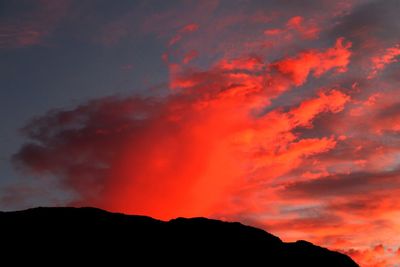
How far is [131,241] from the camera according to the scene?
66.2 ft

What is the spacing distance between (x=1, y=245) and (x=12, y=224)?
133 centimetres

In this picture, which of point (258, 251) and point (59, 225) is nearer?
point (59, 225)

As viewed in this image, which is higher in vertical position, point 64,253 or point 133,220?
point 133,220

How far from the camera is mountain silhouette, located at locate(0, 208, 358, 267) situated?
62.3 ft

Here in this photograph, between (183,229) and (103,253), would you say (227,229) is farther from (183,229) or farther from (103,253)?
(103,253)

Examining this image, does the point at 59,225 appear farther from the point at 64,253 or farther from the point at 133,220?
the point at 133,220


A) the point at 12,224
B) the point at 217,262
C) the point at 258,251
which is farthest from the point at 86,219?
the point at 258,251

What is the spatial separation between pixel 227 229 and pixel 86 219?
20.4 feet

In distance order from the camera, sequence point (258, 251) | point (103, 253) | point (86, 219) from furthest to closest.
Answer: point (258, 251), point (86, 219), point (103, 253)

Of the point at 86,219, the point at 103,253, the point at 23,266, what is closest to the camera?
the point at 23,266

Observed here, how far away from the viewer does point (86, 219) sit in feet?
67.6

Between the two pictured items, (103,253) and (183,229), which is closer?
(103,253)

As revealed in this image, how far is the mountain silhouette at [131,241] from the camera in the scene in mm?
A: 19000

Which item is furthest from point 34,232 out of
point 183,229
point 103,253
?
point 183,229
